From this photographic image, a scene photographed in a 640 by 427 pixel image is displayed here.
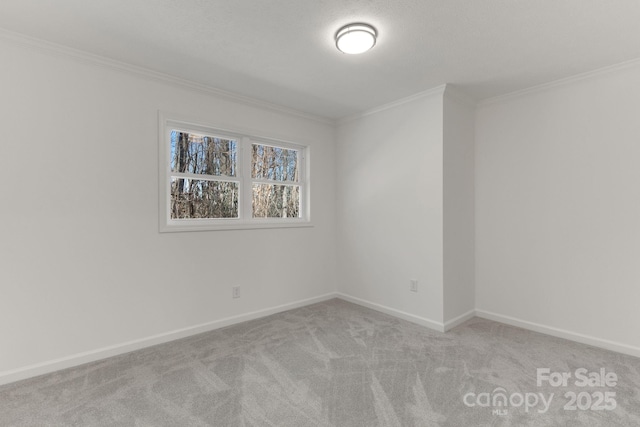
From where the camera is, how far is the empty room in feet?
6.59

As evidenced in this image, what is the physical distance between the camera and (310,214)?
13.4ft

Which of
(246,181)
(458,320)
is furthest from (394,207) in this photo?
(246,181)

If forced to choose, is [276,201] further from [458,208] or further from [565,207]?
[565,207]

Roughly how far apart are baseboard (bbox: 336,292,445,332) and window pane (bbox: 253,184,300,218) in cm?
131

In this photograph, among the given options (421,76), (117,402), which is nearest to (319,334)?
(117,402)

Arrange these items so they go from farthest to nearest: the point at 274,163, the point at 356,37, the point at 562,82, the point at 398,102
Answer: the point at 274,163, the point at 398,102, the point at 562,82, the point at 356,37

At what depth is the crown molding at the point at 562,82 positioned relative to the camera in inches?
103

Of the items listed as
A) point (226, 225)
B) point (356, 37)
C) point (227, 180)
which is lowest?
point (226, 225)

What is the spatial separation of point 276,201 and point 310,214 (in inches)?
19.3

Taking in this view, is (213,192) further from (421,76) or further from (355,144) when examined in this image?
(421,76)

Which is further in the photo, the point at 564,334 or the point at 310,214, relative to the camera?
the point at 310,214

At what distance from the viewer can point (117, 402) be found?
198cm

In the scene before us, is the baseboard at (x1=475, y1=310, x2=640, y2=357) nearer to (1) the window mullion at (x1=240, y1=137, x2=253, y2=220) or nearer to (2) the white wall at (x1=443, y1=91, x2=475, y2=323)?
(2) the white wall at (x1=443, y1=91, x2=475, y2=323)

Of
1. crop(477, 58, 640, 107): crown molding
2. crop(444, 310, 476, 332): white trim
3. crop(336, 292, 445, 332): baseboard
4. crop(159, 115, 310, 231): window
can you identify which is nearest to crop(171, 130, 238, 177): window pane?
crop(159, 115, 310, 231): window
